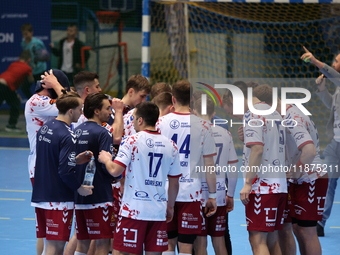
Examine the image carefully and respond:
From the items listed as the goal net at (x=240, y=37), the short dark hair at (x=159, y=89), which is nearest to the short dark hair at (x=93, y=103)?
the short dark hair at (x=159, y=89)

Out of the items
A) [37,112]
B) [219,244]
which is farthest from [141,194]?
[37,112]

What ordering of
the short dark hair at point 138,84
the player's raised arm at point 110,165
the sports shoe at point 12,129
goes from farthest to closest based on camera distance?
the sports shoe at point 12,129 → the short dark hair at point 138,84 → the player's raised arm at point 110,165

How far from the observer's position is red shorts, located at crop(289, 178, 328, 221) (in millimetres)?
5516

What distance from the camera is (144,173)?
4.53 m

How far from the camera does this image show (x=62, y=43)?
17172 millimetres

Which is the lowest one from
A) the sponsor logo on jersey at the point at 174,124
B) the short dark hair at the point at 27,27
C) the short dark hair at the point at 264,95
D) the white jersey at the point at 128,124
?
the white jersey at the point at 128,124

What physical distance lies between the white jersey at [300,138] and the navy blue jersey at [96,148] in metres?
1.82

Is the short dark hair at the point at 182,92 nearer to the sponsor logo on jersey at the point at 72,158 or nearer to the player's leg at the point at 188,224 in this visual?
the player's leg at the point at 188,224

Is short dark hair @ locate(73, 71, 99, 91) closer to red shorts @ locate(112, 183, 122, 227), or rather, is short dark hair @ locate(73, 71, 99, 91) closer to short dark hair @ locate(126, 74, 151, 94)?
short dark hair @ locate(126, 74, 151, 94)

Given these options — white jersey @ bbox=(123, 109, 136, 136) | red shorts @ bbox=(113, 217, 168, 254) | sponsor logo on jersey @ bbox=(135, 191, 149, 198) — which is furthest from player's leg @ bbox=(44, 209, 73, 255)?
white jersey @ bbox=(123, 109, 136, 136)

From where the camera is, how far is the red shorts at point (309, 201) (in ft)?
18.1

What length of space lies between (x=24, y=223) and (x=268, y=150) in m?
4.18

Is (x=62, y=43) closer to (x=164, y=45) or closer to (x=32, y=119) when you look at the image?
(x=164, y=45)

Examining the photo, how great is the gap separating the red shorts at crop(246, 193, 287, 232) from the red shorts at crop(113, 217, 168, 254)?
998 mm
